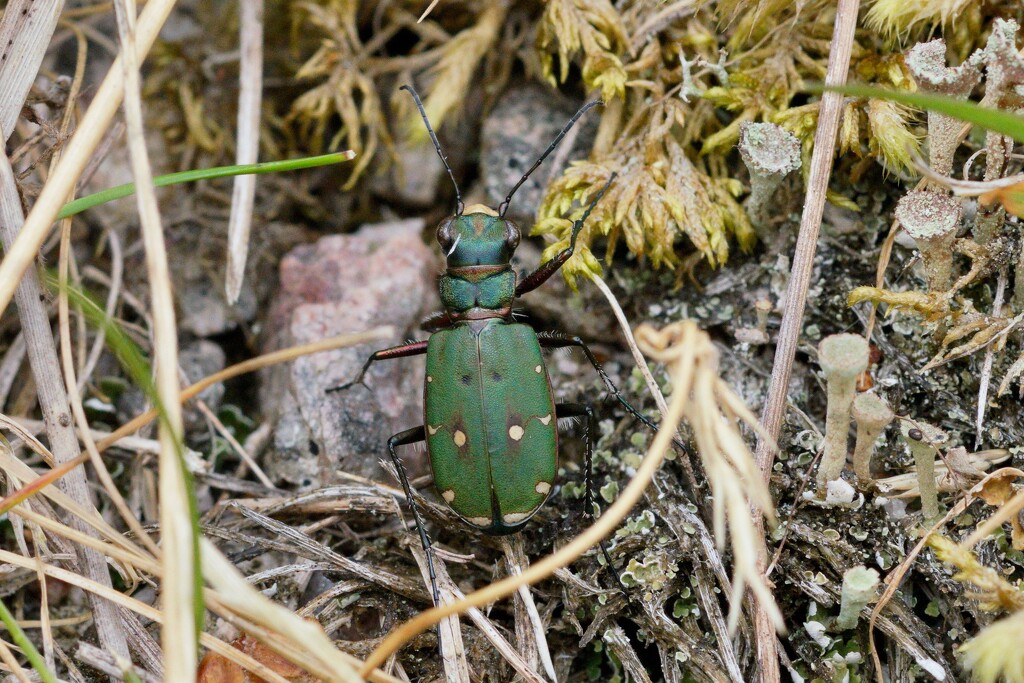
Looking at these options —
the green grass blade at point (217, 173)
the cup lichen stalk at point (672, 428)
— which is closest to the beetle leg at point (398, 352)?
the green grass blade at point (217, 173)

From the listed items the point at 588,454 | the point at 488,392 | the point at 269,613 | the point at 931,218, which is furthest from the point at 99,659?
the point at 931,218

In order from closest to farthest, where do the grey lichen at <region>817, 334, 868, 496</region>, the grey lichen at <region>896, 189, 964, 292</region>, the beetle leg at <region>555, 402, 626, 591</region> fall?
the grey lichen at <region>817, 334, 868, 496</region> < the grey lichen at <region>896, 189, 964, 292</region> < the beetle leg at <region>555, 402, 626, 591</region>

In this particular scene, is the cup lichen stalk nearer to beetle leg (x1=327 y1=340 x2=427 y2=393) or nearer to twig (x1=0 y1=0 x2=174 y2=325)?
twig (x1=0 y1=0 x2=174 y2=325)

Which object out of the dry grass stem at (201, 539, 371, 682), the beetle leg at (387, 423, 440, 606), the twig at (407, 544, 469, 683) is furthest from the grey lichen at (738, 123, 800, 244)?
the dry grass stem at (201, 539, 371, 682)

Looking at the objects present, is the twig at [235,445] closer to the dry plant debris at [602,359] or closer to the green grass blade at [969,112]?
the dry plant debris at [602,359]

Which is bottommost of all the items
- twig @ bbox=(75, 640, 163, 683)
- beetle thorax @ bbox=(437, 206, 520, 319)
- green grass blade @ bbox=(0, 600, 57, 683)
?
twig @ bbox=(75, 640, 163, 683)

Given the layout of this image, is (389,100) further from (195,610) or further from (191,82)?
(195,610)

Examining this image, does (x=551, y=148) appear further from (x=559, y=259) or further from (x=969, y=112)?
(x=969, y=112)
